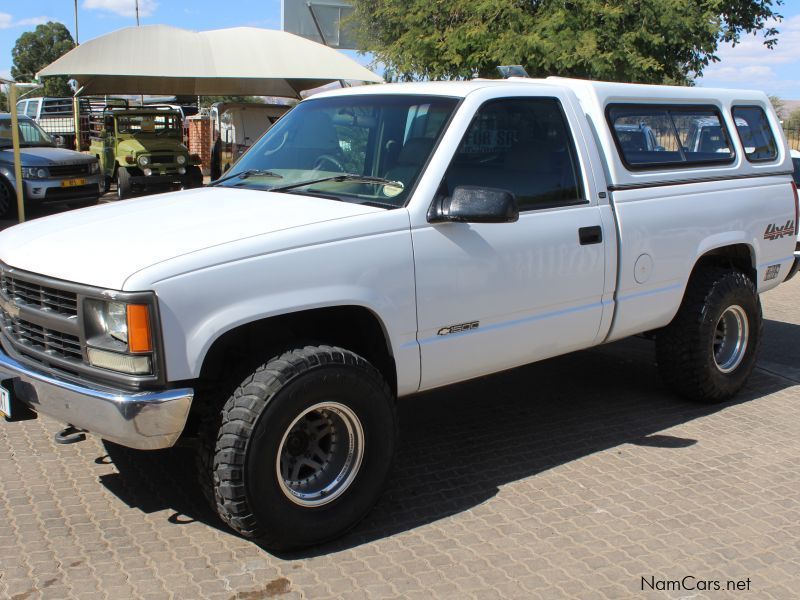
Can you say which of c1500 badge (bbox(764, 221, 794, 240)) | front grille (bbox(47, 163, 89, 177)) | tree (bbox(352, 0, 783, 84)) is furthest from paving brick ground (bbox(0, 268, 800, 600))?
front grille (bbox(47, 163, 89, 177))

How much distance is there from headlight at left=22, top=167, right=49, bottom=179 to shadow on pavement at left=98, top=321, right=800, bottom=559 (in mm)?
10686

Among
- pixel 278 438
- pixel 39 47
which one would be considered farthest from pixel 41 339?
pixel 39 47

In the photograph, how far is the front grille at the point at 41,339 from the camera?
350 cm

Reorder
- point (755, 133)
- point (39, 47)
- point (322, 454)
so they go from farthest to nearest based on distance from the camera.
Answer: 1. point (39, 47)
2. point (755, 133)
3. point (322, 454)

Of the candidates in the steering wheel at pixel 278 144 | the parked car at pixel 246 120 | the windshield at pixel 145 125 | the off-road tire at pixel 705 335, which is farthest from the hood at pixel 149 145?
the off-road tire at pixel 705 335

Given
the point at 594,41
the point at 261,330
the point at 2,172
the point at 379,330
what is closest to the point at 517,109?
the point at 379,330

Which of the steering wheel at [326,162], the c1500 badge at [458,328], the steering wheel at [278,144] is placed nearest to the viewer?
the c1500 badge at [458,328]

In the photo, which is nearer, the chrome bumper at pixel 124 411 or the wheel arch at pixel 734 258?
the chrome bumper at pixel 124 411

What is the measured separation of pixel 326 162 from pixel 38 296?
5.29 feet

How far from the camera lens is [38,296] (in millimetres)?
3631

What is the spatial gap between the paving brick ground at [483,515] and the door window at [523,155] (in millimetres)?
1528

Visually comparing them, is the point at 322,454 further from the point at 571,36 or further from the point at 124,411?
the point at 571,36

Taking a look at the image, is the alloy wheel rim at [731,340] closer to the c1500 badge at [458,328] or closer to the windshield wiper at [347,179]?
the c1500 badge at [458,328]

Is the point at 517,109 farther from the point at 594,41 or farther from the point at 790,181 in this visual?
the point at 594,41
